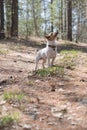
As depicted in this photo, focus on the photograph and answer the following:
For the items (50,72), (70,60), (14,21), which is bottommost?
(70,60)

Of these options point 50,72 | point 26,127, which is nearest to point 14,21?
point 50,72

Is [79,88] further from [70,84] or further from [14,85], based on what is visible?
[14,85]

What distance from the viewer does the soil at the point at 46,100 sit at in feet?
19.0

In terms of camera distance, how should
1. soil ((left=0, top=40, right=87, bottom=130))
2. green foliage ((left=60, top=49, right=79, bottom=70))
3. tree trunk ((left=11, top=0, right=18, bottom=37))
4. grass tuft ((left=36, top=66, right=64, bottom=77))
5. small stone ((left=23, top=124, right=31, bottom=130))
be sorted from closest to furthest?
small stone ((left=23, top=124, right=31, bottom=130)) → soil ((left=0, top=40, right=87, bottom=130)) → grass tuft ((left=36, top=66, right=64, bottom=77)) → green foliage ((left=60, top=49, right=79, bottom=70)) → tree trunk ((left=11, top=0, right=18, bottom=37))

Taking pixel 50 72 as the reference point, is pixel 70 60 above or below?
below

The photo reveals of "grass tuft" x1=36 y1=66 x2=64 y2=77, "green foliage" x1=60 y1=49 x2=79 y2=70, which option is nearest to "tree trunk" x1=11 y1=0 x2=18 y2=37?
"green foliage" x1=60 y1=49 x2=79 y2=70

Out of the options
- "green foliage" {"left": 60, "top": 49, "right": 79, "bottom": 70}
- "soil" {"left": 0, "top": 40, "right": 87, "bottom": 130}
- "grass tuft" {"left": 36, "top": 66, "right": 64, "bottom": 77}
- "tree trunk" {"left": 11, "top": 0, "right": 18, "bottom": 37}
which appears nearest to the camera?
"soil" {"left": 0, "top": 40, "right": 87, "bottom": 130}

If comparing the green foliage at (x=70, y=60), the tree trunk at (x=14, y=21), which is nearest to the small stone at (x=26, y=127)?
the green foliage at (x=70, y=60)

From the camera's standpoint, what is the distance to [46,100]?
6926 millimetres

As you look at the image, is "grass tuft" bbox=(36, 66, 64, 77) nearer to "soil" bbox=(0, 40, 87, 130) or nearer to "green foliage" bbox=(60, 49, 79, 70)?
"soil" bbox=(0, 40, 87, 130)

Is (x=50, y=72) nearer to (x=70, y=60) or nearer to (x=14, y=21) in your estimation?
(x=70, y=60)

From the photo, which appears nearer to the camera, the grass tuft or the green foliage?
the grass tuft

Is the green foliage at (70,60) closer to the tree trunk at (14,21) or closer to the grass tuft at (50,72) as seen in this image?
the grass tuft at (50,72)

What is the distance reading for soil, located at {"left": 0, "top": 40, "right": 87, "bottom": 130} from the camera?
19.0ft
